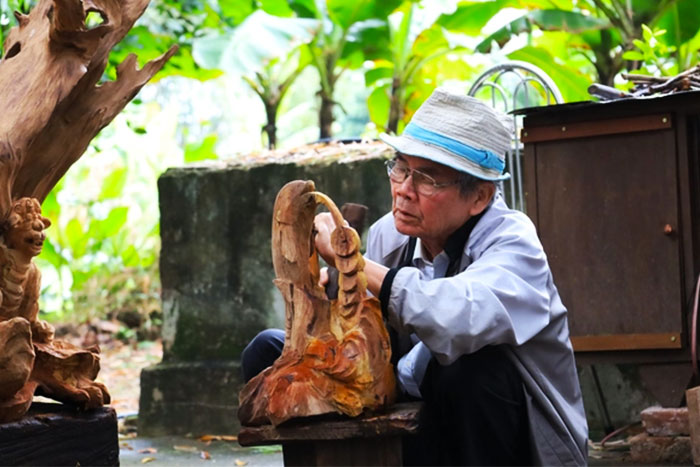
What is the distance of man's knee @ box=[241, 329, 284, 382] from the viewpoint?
279cm

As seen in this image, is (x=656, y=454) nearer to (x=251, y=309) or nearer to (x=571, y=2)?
(x=251, y=309)

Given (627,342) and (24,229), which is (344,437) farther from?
(627,342)

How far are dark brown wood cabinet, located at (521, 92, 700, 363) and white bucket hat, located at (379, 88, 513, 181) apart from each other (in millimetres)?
1415

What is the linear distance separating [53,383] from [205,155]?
625cm

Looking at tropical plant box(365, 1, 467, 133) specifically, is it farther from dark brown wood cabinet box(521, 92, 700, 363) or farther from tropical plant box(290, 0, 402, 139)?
dark brown wood cabinet box(521, 92, 700, 363)

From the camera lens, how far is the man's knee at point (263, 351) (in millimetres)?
2787

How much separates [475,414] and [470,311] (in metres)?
0.26

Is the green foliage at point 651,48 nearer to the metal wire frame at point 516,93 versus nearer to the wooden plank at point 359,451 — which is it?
the metal wire frame at point 516,93

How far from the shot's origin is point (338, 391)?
2.38m

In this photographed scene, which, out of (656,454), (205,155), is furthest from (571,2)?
(205,155)

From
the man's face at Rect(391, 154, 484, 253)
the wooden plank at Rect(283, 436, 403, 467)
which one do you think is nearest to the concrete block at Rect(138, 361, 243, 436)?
the man's face at Rect(391, 154, 484, 253)

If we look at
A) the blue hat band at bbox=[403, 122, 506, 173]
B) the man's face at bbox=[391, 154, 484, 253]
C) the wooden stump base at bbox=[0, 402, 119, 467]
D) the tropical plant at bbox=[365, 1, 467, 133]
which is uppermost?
the tropical plant at bbox=[365, 1, 467, 133]

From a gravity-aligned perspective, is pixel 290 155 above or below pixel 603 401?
above

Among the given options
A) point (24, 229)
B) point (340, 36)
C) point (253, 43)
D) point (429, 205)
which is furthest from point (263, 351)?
point (340, 36)
